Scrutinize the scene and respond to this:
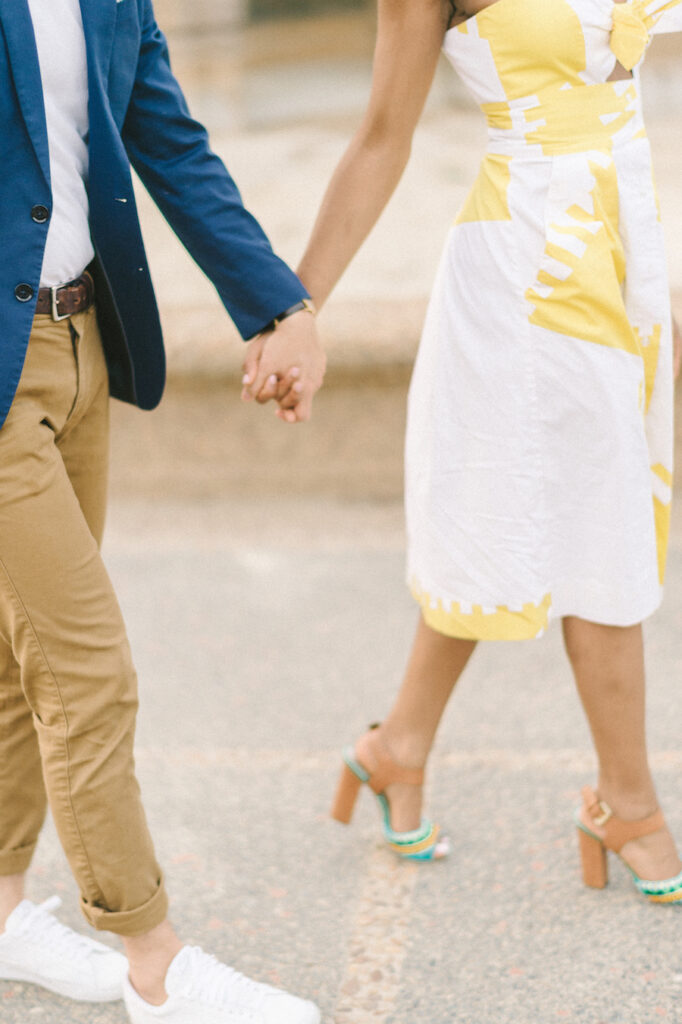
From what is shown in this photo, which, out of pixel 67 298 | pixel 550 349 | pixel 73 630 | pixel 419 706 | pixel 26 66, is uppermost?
pixel 26 66

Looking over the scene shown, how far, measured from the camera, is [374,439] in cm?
430

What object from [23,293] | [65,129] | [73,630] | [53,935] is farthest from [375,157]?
[53,935]

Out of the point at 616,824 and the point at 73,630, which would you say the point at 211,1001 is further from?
the point at 616,824

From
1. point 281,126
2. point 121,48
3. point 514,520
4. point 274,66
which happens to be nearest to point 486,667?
point 514,520

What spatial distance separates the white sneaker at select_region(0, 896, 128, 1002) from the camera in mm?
2029

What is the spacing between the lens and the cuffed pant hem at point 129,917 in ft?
5.94

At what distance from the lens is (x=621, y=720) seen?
2.12 meters

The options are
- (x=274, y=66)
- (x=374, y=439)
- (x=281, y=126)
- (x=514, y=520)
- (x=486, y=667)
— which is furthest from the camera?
(x=274, y=66)

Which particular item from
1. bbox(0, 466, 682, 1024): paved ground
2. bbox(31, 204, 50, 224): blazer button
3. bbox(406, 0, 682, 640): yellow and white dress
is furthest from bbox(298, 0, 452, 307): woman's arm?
bbox(0, 466, 682, 1024): paved ground

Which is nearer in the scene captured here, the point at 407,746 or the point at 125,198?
the point at 125,198

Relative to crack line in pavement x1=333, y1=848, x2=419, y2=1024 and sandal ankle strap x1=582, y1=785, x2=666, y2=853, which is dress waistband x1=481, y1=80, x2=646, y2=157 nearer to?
sandal ankle strap x1=582, y1=785, x2=666, y2=853

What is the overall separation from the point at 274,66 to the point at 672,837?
1295cm

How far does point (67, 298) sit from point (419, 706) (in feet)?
3.36

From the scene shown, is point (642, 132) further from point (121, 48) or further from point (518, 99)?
point (121, 48)
